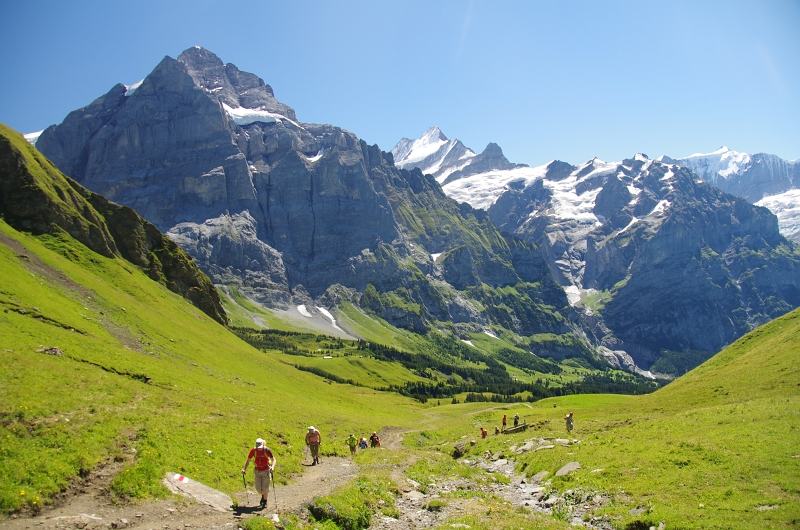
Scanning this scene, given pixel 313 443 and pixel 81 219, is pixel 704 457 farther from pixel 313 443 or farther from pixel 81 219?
pixel 81 219

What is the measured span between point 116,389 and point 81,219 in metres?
81.4

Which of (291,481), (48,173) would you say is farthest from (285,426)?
(48,173)

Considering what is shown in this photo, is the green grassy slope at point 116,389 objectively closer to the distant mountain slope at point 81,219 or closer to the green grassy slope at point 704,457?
the distant mountain slope at point 81,219

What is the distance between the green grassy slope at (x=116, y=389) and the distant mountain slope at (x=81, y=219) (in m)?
4.94

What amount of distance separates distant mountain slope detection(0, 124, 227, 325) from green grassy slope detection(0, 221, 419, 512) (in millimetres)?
4939

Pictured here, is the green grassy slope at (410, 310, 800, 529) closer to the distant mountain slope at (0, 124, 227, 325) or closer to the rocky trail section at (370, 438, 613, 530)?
the rocky trail section at (370, 438, 613, 530)

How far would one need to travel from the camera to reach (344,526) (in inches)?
850

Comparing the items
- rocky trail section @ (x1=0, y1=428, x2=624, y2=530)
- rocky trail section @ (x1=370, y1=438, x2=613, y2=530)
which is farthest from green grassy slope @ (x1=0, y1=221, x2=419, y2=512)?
rocky trail section @ (x1=370, y1=438, x2=613, y2=530)

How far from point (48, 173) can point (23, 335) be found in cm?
7448

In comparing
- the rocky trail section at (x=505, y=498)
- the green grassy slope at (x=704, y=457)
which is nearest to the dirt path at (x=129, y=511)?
the rocky trail section at (x=505, y=498)

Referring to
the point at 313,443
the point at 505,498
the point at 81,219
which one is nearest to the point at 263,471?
the point at 313,443

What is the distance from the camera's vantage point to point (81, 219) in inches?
3949

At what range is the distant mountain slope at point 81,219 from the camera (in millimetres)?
91562

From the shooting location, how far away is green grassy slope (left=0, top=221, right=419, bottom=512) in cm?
2323
